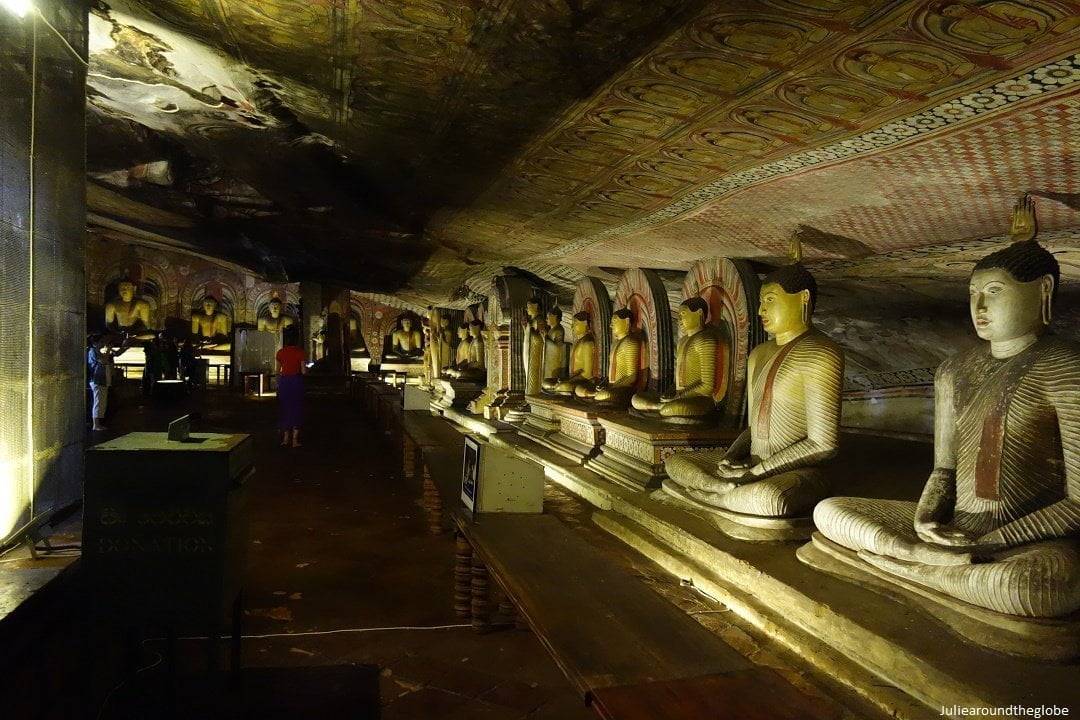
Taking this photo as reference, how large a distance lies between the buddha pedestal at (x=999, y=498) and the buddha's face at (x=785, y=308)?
93 cm

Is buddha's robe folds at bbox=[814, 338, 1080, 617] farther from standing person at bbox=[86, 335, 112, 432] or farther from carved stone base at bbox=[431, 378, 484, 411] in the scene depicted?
standing person at bbox=[86, 335, 112, 432]

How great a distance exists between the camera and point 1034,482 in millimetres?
2312

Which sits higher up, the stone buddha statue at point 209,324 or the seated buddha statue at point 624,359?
the stone buddha statue at point 209,324

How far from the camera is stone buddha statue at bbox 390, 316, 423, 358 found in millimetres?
21672

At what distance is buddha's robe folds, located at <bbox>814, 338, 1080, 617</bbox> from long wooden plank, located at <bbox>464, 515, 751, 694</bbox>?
0.86 m

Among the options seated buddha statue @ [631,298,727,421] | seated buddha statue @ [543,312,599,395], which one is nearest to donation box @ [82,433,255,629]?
seated buddha statue @ [631,298,727,421]

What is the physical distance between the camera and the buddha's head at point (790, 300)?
3578mm

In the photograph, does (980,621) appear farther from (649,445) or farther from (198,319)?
(198,319)

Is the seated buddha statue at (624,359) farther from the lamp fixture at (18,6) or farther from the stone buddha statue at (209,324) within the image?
the stone buddha statue at (209,324)

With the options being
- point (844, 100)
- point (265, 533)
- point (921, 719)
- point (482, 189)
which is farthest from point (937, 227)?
point (265, 533)

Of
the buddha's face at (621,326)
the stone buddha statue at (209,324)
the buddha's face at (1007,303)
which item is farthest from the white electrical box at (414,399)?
the stone buddha statue at (209,324)

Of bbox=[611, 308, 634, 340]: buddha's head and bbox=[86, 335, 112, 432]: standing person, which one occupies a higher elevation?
bbox=[611, 308, 634, 340]: buddha's head

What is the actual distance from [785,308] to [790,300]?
0.16 feet

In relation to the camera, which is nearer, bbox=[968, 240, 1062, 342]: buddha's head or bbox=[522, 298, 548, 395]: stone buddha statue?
bbox=[968, 240, 1062, 342]: buddha's head
